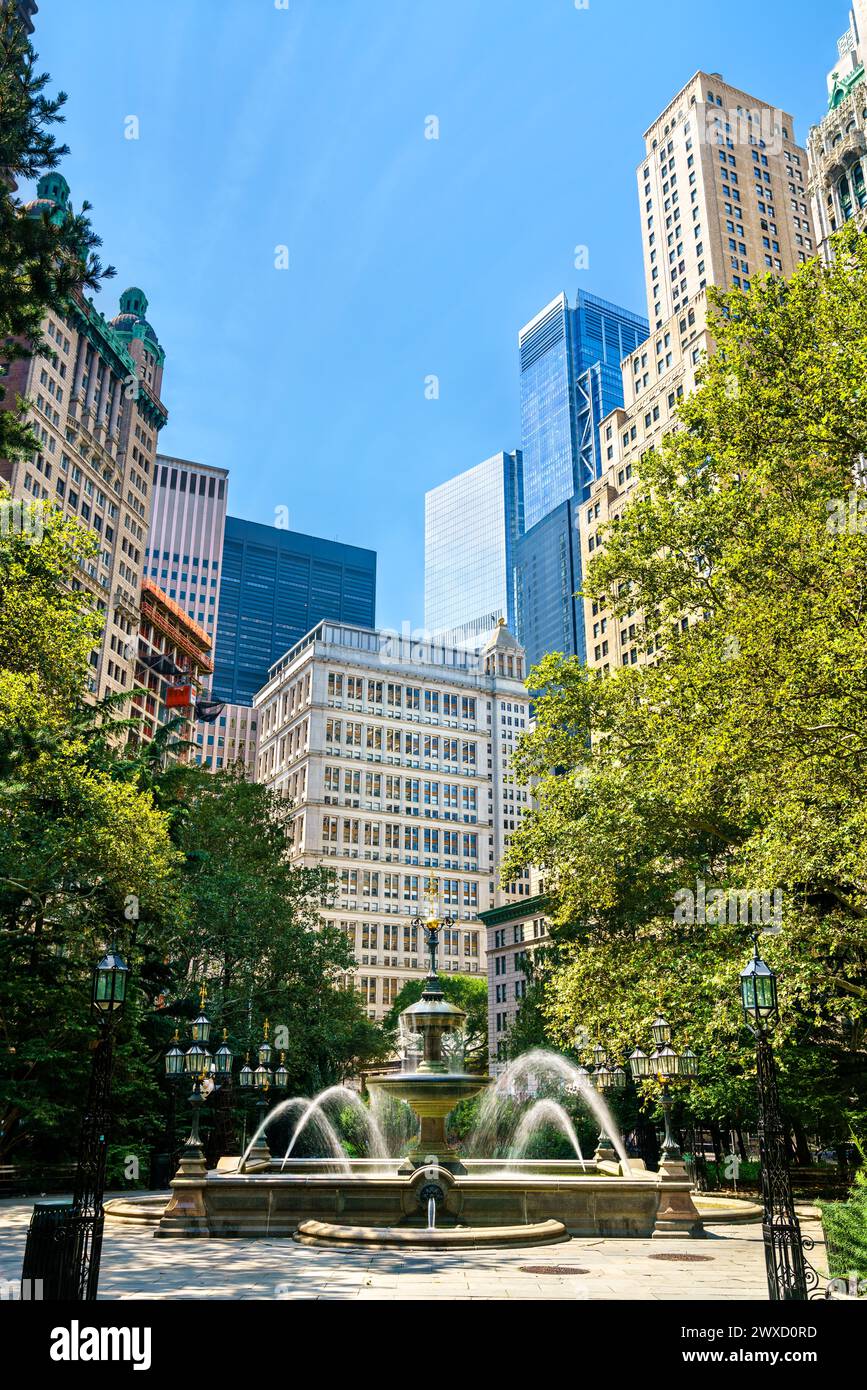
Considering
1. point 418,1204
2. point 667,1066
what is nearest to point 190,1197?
point 418,1204

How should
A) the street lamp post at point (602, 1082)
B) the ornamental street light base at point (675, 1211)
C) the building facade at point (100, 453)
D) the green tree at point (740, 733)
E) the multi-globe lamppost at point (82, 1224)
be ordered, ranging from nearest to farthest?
the multi-globe lamppost at point (82, 1224) → the green tree at point (740, 733) → the ornamental street light base at point (675, 1211) → the street lamp post at point (602, 1082) → the building facade at point (100, 453)

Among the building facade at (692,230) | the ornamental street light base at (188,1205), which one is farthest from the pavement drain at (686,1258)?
the building facade at (692,230)

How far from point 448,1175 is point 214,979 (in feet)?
85.0

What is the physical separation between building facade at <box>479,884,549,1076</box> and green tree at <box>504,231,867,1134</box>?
65427 millimetres

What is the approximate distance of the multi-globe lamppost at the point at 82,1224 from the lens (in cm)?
988

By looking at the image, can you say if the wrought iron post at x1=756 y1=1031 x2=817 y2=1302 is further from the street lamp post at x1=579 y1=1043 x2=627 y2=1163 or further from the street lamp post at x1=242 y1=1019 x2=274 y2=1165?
the street lamp post at x1=242 y1=1019 x2=274 y2=1165

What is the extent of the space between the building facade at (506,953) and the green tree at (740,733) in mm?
65427

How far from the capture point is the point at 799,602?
751 inches

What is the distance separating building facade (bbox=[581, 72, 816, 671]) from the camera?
90.8 m

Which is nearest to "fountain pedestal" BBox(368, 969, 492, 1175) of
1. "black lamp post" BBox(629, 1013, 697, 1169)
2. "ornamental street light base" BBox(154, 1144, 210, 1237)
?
"black lamp post" BBox(629, 1013, 697, 1169)

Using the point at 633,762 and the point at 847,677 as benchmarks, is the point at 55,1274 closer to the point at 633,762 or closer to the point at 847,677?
the point at 847,677

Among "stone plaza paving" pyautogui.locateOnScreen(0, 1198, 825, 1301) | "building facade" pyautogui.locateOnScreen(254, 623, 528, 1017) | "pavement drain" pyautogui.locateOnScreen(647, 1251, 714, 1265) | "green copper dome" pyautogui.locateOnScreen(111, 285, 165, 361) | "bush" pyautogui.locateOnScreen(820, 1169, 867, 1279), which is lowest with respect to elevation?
"pavement drain" pyautogui.locateOnScreen(647, 1251, 714, 1265)

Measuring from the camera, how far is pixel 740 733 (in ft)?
60.9

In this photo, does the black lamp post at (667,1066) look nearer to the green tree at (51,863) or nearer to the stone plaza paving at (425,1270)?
the stone plaza paving at (425,1270)
